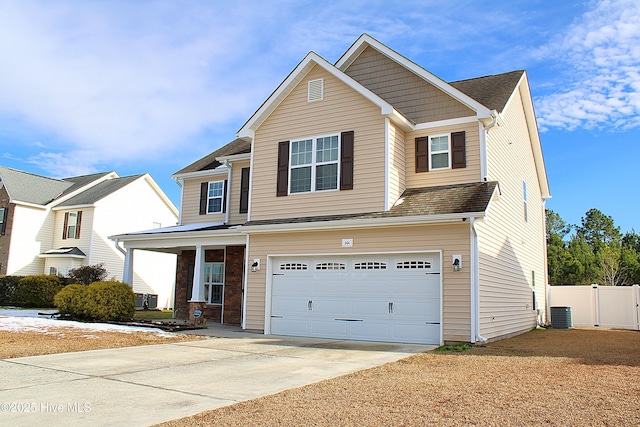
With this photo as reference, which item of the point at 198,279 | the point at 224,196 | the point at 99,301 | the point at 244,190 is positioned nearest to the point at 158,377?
the point at 198,279

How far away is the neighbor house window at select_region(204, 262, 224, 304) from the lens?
67.9ft

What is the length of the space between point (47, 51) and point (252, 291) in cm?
971

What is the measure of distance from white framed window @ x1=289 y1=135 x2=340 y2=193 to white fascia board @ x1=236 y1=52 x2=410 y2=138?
145 cm

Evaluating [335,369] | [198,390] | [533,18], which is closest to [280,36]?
[533,18]

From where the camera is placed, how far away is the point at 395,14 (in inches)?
540

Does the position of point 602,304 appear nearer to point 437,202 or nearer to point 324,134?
point 437,202

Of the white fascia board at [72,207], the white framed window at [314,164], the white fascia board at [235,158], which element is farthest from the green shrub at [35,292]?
the white framed window at [314,164]

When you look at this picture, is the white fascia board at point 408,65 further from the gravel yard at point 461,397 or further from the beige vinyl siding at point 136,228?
the beige vinyl siding at point 136,228

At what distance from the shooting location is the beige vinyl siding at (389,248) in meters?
13.1

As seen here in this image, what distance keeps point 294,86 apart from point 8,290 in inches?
840

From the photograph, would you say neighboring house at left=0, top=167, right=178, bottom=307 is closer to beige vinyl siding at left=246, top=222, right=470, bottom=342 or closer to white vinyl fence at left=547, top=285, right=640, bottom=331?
beige vinyl siding at left=246, top=222, right=470, bottom=342

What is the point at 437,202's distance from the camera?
13930 millimetres

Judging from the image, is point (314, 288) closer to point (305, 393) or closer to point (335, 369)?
point (335, 369)

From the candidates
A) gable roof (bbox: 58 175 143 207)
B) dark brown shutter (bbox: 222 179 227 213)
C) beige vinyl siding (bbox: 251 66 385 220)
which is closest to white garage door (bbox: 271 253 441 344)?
beige vinyl siding (bbox: 251 66 385 220)
